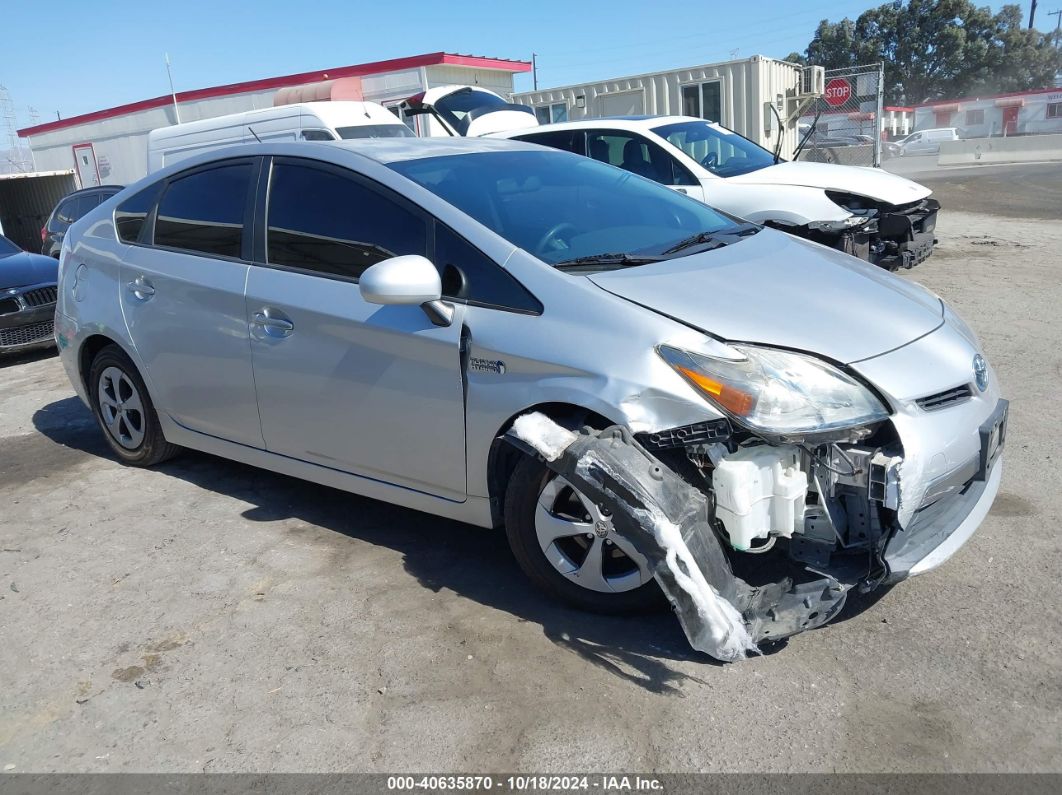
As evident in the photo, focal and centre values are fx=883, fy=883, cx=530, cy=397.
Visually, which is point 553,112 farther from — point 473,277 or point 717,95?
point 473,277

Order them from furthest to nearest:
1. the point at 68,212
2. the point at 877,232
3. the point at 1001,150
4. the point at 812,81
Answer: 1. the point at 1001,150
2. the point at 812,81
3. the point at 68,212
4. the point at 877,232

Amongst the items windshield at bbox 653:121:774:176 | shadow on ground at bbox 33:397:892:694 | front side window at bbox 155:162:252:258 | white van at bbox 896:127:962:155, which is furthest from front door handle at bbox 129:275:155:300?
white van at bbox 896:127:962:155

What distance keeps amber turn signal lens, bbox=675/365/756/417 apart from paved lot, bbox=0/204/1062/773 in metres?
0.87

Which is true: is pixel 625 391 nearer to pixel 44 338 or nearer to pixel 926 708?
pixel 926 708

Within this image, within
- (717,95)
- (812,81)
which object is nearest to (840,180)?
(717,95)

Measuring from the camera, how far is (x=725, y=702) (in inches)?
108

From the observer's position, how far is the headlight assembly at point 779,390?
2781 mm

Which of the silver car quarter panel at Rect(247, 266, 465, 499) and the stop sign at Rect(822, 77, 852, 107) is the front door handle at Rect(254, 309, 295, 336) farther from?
the stop sign at Rect(822, 77, 852, 107)

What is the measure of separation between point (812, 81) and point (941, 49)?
4779cm

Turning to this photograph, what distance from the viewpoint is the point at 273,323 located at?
3877 millimetres

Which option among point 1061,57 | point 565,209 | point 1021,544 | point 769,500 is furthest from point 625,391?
point 1061,57

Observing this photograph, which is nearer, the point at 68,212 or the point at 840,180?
the point at 840,180

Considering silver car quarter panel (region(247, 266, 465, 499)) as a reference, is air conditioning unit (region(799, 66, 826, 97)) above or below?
above

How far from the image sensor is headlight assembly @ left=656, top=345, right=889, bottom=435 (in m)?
2.78
